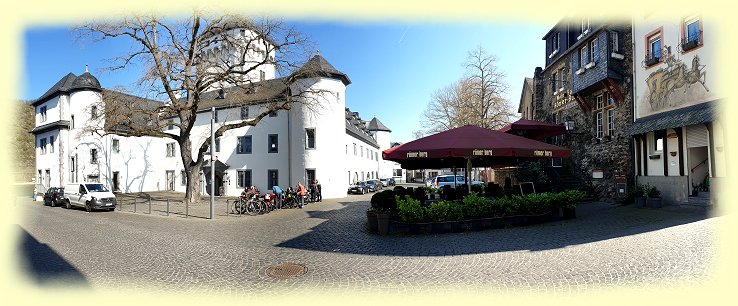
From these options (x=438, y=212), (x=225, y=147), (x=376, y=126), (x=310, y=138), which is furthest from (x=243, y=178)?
(x=376, y=126)

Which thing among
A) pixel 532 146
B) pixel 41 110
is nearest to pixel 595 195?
pixel 532 146

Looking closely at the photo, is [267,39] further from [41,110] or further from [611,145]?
[41,110]

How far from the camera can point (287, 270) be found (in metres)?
6.48

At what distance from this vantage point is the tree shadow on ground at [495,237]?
7.66 meters

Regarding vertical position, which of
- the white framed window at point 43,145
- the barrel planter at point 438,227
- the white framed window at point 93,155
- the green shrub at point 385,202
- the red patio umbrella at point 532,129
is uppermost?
the white framed window at point 43,145

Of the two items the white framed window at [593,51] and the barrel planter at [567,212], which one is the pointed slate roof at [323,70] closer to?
the white framed window at [593,51]

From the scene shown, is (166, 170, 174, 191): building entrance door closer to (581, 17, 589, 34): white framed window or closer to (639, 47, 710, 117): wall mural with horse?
(581, 17, 589, 34): white framed window

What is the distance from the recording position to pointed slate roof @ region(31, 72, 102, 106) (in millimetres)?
35031

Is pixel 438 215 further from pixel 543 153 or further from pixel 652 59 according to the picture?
pixel 652 59

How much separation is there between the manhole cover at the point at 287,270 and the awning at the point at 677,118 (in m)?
13.5

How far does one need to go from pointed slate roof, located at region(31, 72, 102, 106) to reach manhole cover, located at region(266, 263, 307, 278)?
38.3 m

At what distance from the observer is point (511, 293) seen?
498cm

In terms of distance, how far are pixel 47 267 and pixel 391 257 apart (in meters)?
6.86

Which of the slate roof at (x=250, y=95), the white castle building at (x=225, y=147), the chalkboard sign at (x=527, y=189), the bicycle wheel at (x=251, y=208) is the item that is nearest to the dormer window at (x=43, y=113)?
the white castle building at (x=225, y=147)
